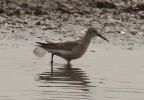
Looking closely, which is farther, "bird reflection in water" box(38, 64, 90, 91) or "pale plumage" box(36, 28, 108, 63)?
"pale plumage" box(36, 28, 108, 63)

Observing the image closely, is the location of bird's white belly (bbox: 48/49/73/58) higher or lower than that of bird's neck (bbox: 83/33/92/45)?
lower

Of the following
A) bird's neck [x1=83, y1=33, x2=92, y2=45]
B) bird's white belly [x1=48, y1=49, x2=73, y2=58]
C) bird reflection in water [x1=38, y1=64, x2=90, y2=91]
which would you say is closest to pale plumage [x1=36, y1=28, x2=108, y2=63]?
bird's white belly [x1=48, y1=49, x2=73, y2=58]

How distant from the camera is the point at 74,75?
1323 centimetres

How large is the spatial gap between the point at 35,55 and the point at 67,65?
95 centimetres

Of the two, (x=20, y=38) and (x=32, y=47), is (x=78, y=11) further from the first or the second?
(x=32, y=47)

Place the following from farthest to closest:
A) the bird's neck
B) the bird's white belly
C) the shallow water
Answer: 1. the bird's neck
2. the bird's white belly
3. the shallow water

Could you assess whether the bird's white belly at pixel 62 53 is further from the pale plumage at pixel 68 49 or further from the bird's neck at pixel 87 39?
the bird's neck at pixel 87 39

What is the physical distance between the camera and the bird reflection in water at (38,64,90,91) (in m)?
12.3

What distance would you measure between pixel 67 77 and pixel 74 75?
30 centimetres

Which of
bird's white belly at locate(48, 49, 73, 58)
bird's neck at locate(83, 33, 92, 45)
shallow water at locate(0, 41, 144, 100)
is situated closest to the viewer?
shallow water at locate(0, 41, 144, 100)

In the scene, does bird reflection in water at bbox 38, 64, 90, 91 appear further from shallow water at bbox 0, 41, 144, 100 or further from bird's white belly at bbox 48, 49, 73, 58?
bird's white belly at bbox 48, 49, 73, 58

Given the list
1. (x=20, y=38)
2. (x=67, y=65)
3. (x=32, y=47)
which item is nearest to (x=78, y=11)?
(x=20, y=38)

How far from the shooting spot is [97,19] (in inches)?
811

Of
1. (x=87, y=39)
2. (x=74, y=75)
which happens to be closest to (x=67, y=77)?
(x=74, y=75)
